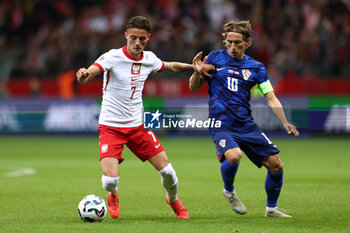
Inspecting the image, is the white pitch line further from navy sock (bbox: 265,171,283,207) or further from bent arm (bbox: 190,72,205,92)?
navy sock (bbox: 265,171,283,207)

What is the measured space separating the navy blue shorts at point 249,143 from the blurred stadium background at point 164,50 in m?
10.0

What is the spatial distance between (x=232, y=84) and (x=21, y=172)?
6.67m

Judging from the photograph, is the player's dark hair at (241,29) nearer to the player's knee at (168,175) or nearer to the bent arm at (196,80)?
the bent arm at (196,80)

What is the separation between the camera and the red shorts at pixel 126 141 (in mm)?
7566

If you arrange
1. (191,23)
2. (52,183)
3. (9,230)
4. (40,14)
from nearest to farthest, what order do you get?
1. (9,230)
2. (52,183)
3. (191,23)
4. (40,14)

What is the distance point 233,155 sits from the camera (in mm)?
7480

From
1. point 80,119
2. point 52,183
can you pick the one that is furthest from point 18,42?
point 52,183

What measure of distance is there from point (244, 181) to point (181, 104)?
848cm

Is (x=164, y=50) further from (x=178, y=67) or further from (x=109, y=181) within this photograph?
(x=109, y=181)

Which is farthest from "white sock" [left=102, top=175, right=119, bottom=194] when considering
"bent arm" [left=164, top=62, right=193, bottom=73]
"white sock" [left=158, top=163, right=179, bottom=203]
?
"bent arm" [left=164, top=62, right=193, bottom=73]

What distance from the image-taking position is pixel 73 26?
77.4ft

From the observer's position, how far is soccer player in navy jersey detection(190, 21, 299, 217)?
25.1ft

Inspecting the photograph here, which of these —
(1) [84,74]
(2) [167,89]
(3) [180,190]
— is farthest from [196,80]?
(2) [167,89]

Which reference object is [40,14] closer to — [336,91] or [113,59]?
[336,91]
